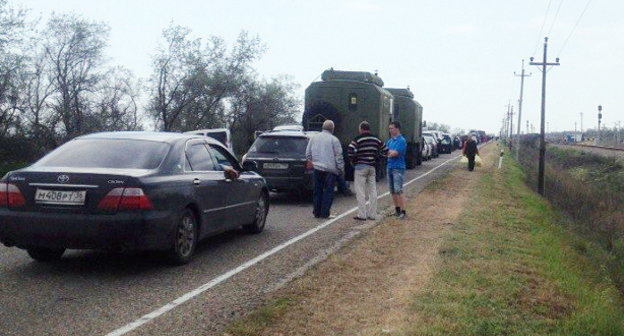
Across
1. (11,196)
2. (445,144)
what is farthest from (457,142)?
(11,196)

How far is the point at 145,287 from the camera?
741cm

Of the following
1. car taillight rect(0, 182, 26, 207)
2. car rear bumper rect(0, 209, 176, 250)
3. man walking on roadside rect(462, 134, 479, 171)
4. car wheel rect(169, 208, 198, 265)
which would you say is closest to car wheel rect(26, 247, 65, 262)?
car rear bumper rect(0, 209, 176, 250)

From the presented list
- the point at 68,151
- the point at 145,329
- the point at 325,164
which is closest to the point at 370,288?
the point at 145,329

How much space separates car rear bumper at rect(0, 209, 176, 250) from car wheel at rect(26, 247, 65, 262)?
57 cm

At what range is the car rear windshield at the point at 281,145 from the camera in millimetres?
16453

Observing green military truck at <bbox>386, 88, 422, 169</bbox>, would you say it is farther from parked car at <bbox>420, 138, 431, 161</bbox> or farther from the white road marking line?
the white road marking line

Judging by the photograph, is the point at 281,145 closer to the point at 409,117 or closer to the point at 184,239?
the point at 184,239

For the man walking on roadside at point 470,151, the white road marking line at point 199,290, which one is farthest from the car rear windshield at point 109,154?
the man walking on roadside at point 470,151

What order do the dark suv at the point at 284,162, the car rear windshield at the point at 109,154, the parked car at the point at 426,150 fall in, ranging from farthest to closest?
the parked car at the point at 426,150
the dark suv at the point at 284,162
the car rear windshield at the point at 109,154

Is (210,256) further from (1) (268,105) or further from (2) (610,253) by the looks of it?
(1) (268,105)

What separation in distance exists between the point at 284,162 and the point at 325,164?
3.14 m

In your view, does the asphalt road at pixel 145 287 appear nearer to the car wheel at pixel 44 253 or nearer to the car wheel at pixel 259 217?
the car wheel at pixel 44 253

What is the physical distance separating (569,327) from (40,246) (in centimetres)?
521

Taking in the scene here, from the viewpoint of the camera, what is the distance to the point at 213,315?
6.28 m
